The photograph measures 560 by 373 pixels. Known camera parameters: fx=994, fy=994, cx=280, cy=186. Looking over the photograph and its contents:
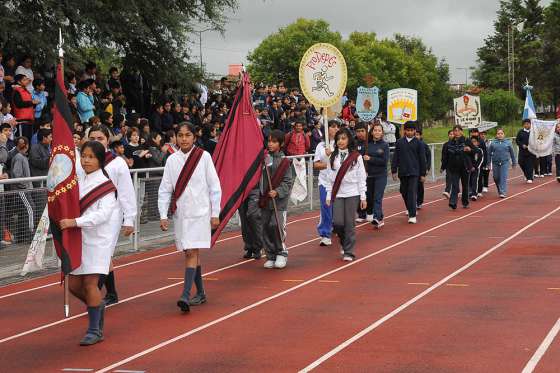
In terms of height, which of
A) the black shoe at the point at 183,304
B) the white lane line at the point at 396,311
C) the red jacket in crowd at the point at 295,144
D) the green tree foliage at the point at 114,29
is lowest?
the white lane line at the point at 396,311

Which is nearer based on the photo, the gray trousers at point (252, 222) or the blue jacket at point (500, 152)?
the gray trousers at point (252, 222)

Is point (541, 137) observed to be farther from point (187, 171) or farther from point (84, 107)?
point (187, 171)

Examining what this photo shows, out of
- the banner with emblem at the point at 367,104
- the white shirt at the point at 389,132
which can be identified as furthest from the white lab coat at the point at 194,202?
the white shirt at the point at 389,132

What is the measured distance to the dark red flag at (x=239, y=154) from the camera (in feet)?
43.4

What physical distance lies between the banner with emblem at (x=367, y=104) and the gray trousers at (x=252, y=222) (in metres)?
13.9

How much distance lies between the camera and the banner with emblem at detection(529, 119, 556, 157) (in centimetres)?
3108

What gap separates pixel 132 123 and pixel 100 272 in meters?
10.9

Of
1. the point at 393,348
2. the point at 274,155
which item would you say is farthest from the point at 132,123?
the point at 393,348

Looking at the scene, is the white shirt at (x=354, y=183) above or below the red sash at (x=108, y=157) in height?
below

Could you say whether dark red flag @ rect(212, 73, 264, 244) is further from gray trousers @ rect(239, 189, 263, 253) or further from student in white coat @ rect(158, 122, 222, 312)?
student in white coat @ rect(158, 122, 222, 312)

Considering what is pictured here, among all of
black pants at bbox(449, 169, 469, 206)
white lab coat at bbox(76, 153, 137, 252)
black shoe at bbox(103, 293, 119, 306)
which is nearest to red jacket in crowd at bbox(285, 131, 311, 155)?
black pants at bbox(449, 169, 469, 206)

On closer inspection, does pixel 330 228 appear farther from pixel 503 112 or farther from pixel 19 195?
pixel 503 112

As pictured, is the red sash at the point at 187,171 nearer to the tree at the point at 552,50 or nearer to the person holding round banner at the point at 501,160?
the person holding round banner at the point at 501,160

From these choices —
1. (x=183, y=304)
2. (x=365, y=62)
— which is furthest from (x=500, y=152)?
(x=365, y=62)
